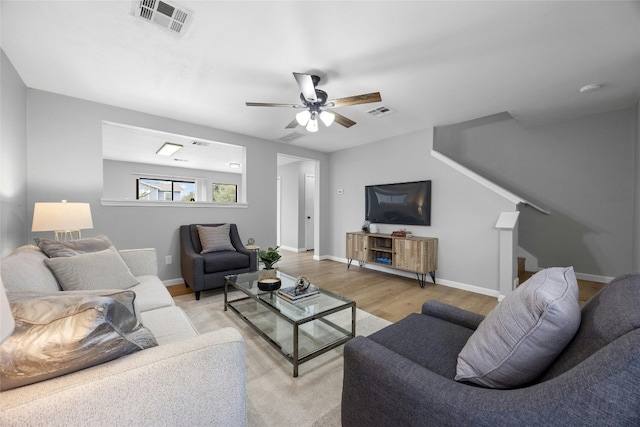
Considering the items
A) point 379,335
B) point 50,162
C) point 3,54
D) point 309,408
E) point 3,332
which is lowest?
point 309,408

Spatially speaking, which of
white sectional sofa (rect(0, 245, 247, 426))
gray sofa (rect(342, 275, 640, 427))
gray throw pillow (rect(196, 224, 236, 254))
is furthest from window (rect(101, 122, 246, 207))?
gray sofa (rect(342, 275, 640, 427))

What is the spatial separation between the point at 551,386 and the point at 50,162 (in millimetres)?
4403

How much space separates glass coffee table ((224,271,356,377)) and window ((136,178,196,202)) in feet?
20.4

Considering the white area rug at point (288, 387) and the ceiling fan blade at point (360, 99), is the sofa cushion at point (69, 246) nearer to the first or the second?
the white area rug at point (288, 387)

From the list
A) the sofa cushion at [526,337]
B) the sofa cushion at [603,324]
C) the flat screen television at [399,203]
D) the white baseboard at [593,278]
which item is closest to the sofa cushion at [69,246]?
the sofa cushion at [526,337]

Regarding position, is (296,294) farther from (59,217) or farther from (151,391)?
(59,217)

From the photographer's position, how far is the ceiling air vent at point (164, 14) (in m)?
1.66

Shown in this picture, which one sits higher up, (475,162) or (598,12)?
(598,12)

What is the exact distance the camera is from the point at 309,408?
1437mm

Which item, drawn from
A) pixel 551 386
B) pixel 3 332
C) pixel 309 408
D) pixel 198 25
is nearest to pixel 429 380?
pixel 551 386

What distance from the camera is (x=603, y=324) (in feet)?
2.44

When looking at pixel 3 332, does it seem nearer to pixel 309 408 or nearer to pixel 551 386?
pixel 551 386

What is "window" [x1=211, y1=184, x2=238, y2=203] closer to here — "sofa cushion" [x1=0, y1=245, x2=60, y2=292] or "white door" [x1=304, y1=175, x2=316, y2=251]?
"white door" [x1=304, y1=175, x2=316, y2=251]

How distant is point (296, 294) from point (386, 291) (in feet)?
5.91
